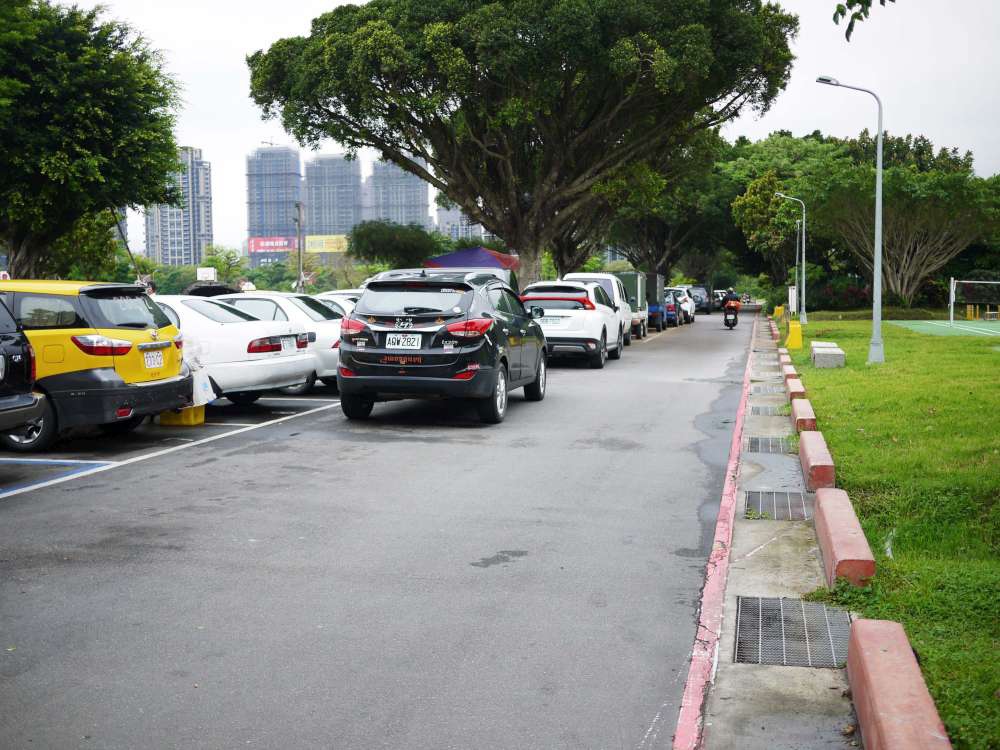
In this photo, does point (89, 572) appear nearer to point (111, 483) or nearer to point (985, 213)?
point (111, 483)

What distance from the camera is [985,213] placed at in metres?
44.1

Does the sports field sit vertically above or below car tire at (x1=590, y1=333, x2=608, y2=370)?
above

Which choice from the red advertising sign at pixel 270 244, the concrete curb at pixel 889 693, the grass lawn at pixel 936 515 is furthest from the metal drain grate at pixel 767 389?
the red advertising sign at pixel 270 244

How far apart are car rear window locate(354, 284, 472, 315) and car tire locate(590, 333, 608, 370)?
8.83 m

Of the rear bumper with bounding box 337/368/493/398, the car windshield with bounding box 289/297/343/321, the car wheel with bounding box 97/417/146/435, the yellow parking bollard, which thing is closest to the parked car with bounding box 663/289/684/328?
the yellow parking bollard

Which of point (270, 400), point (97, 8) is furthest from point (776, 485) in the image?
point (97, 8)

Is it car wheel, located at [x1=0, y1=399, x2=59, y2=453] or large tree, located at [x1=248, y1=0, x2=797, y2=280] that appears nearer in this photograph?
car wheel, located at [x1=0, y1=399, x2=59, y2=453]

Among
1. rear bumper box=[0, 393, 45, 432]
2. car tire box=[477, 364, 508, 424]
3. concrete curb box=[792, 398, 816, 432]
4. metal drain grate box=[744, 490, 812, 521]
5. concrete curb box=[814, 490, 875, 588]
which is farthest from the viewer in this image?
car tire box=[477, 364, 508, 424]

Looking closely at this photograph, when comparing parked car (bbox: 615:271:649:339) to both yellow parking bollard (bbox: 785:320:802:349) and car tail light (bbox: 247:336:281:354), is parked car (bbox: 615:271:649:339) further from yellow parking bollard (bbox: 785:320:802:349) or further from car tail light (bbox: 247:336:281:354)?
car tail light (bbox: 247:336:281:354)

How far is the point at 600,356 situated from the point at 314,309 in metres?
7.02

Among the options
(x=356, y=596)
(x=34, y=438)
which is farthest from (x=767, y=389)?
(x=356, y=596)

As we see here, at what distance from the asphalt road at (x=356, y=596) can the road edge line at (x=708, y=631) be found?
0.22 feet

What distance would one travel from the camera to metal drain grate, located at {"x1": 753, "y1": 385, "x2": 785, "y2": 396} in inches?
650

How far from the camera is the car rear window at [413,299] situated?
39.5ft
